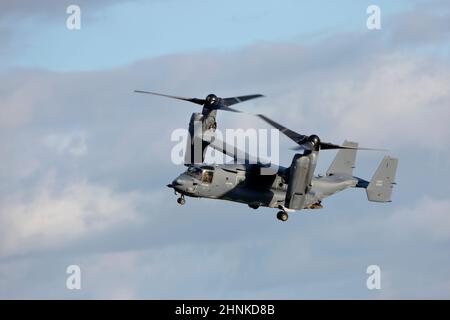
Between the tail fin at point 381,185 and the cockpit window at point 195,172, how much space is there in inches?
682

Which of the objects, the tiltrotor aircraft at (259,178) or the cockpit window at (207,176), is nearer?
the tiltrotor aircraft at (259,178)

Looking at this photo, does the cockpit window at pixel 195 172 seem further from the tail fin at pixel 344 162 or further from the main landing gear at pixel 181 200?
the tail fin at pixel 344 162

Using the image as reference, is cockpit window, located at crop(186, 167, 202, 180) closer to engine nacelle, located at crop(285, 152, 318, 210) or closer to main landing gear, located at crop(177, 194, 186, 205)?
main landing gear, located at crop(177, 194, 186, 205)

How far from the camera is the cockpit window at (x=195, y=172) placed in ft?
310

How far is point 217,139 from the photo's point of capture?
10212 centimetres

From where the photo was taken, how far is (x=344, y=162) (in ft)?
355

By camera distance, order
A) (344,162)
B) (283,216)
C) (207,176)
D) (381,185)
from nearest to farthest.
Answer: (207,176)
(283,216)
(381,185)
(344,162)

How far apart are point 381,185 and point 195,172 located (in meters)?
18.5

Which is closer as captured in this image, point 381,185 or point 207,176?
point 207,176

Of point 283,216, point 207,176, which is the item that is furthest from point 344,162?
point 207,176

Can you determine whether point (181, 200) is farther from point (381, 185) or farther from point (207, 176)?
point (381, 185)

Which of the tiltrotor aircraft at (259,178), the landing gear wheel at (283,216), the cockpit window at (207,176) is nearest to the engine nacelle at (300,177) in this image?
the tiltrotor aircraft at (259,178)
